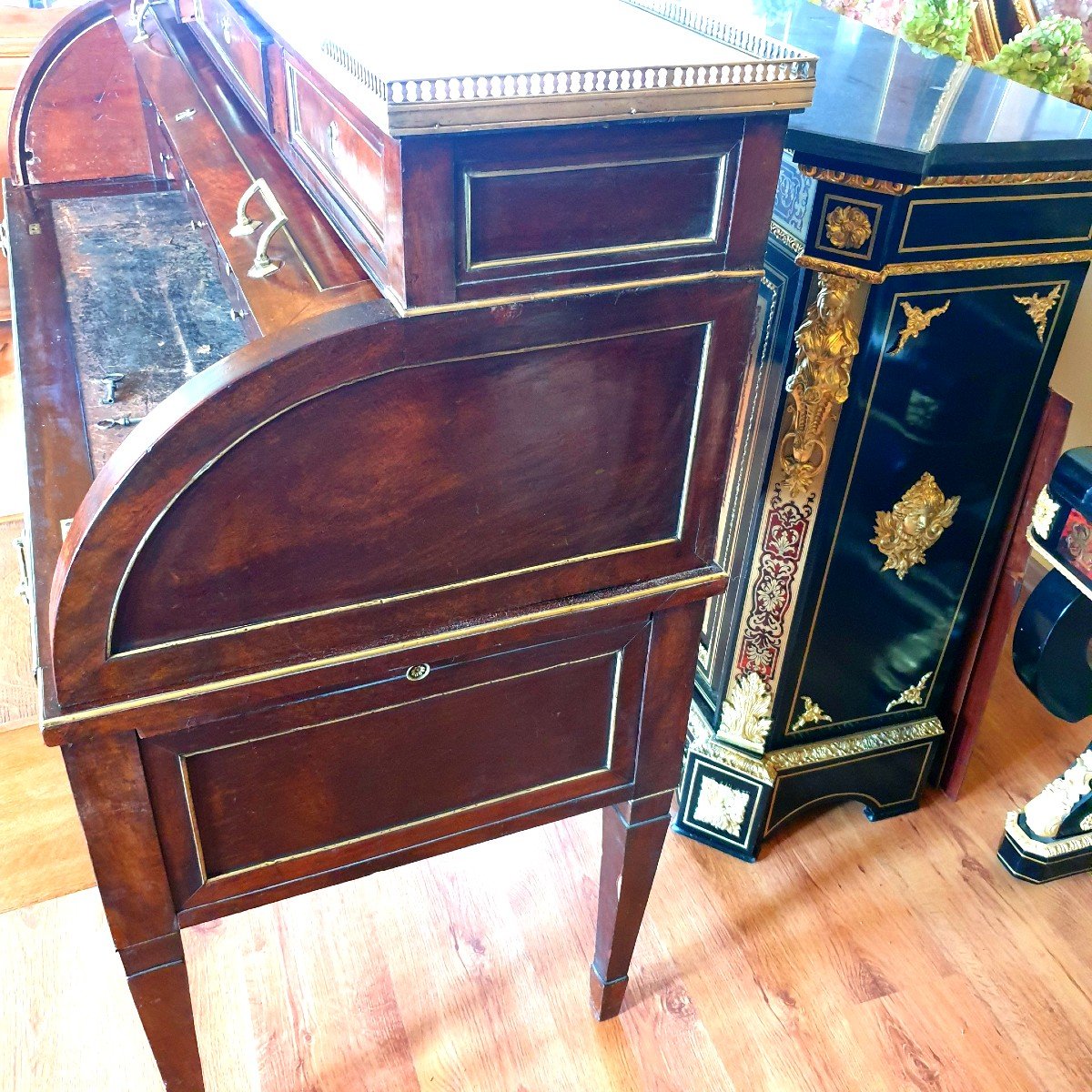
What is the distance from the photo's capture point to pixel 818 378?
4.82ft

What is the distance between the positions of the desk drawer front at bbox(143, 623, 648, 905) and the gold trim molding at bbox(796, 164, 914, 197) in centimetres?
62

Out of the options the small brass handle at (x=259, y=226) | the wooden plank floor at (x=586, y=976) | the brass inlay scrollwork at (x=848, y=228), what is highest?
the small brass handle at (x=259, y=226)

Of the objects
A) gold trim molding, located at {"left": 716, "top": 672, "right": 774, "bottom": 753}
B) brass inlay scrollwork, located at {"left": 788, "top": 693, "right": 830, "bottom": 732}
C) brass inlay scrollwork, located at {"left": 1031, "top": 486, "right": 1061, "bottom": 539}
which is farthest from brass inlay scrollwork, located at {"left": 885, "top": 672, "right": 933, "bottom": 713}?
brass inlay scrollwork, located at {"left": 1031, "top": 486, "right": 1061, "bottom": 539}

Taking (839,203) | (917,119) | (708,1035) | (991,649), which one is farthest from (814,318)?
(708,1035)

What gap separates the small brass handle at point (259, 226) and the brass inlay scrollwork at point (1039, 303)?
1.02 m

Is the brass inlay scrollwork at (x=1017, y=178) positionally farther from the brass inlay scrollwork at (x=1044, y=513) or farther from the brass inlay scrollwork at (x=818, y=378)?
the brass inlay scrollwork at (x=1044, y=513)

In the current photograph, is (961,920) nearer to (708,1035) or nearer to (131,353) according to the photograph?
(708,1035)

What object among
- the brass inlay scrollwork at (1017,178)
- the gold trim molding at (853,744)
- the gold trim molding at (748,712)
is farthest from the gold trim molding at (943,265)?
the gold trim molding at (853,744)

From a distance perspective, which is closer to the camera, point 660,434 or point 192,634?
point 192,634

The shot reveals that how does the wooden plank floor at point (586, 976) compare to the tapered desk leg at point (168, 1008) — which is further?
the wooden plank floor at point (586, 976)

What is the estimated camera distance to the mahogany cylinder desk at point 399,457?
865mm

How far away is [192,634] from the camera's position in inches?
38.3

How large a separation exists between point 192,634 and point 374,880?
1037 mm

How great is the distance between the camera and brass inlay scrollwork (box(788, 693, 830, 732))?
1.81 m
